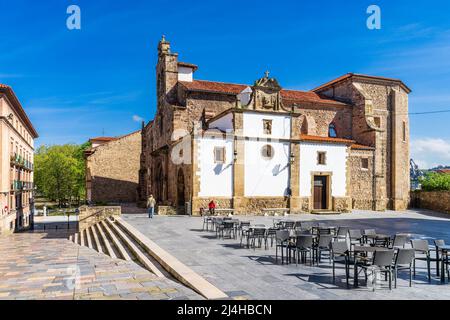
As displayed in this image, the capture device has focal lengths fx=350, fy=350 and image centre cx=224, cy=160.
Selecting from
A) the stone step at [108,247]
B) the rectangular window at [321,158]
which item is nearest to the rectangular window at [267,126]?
the rectangular window at [321,158]

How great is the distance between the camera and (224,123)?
26.9m

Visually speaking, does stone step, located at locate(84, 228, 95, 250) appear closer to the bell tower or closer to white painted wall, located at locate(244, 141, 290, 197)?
white painted wall, located at locate(244, 141, 290, 197)

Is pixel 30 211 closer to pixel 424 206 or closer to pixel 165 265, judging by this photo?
A: pixel 165 265

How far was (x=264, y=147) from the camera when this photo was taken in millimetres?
25906

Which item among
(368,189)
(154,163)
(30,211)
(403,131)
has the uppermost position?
(403,131)

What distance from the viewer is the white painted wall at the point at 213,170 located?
23922mm

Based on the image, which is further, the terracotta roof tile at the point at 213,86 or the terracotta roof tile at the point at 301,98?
the terracotta roof tile at the point at 301,98

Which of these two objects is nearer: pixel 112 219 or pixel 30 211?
pixel 112 219

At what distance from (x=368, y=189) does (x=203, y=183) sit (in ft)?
53.8

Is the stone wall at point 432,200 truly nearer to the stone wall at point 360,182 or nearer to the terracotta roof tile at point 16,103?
the stone wall at point 360,182

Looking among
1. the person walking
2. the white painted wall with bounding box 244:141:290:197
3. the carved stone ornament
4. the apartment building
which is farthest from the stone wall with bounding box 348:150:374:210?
the apartment building

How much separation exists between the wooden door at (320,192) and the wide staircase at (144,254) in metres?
15.4
